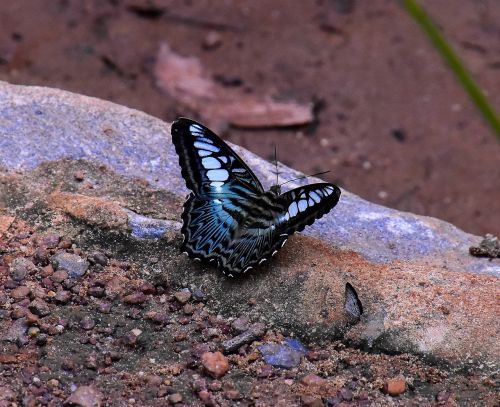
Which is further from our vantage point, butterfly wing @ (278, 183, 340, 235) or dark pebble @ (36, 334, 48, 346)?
butterfly wing @ (278, 183, 340, 235)

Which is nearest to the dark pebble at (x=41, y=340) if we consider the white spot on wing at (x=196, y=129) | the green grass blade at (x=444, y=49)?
the white spot on wing at (x=196, y=129)

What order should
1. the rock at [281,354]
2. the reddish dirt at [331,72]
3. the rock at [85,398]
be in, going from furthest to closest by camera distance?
the reddish dirt at [331,72] → the rock at [281,354] → the rock at [85,398]

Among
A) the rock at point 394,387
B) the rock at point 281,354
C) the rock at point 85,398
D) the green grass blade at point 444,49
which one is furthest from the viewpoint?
the rock at point 281,354

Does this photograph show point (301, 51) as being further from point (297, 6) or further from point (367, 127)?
point (367, 127)

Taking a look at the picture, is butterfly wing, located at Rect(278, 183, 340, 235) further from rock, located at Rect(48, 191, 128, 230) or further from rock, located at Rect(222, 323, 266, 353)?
rock, located at Rect(48, 191, 128, 230)

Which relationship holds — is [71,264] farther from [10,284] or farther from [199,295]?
[199,295]

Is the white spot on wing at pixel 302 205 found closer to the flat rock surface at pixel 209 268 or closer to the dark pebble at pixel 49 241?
the flat rock surface at pixel 209 268

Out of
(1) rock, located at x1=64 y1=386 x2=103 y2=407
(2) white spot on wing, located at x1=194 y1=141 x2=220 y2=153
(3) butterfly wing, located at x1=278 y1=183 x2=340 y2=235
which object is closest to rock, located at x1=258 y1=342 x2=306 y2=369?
(3) butterfly wing, located at x1=278 y1=183 x2=340 y2=235
